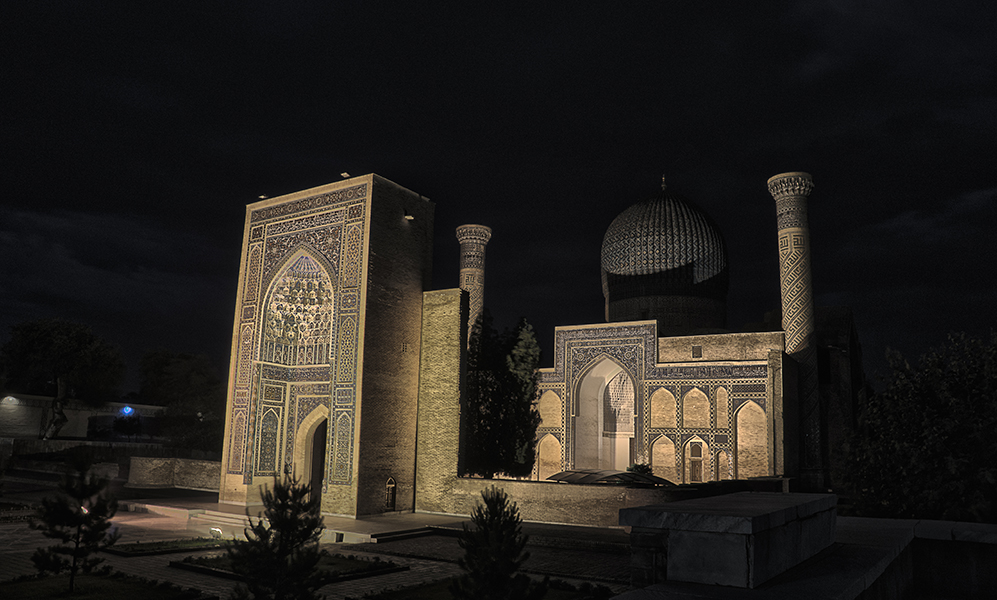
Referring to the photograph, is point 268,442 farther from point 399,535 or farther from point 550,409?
point 550,409

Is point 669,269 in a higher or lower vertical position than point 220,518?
higher

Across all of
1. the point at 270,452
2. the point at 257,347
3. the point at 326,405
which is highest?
the point at 257,347

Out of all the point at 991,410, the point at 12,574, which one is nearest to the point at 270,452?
the point at 12,574

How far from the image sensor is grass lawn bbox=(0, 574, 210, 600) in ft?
18.2

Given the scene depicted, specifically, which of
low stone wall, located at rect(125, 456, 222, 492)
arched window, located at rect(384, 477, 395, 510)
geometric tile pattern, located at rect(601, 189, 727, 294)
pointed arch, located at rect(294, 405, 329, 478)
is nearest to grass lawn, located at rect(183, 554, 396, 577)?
arched window, located at rect(384, 477, 395, 510)

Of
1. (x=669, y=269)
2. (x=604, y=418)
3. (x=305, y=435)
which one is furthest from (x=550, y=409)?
(x=305, y=435)

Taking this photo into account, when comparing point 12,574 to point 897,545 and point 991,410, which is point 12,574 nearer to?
point 897,545

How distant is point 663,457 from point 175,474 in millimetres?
10875

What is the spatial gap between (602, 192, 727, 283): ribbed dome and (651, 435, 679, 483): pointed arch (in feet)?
17.9

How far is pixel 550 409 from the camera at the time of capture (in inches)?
717

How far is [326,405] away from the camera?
13172 mm

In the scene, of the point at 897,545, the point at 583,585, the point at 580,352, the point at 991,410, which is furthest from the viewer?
the point at 580,352

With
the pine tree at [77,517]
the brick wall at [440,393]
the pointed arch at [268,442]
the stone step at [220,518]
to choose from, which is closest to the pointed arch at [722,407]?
the brick wall at [440,393]

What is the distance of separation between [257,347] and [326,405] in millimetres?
1679
